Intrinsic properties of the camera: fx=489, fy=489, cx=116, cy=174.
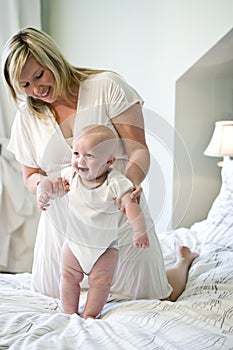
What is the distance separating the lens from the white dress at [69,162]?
1.35m

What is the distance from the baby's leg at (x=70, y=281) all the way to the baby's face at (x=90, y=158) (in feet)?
0.75

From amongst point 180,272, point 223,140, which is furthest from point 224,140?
point 180,272

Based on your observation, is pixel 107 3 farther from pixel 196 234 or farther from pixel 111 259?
pixel 111 259

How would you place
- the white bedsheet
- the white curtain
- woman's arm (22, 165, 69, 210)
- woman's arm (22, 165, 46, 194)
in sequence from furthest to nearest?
the white curtain → woman's arm (22, 165, 46, 194) → woman's arm (22, 165, 69, 210) → the white bedsheet

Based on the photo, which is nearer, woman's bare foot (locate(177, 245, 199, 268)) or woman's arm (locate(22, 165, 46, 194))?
woman's arm (locate(22, 165, 46, 194))

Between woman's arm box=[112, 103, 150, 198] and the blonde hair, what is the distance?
177 mm

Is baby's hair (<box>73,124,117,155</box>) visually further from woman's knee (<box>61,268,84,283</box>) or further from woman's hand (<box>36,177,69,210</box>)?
woman's knee (<box>61,268,84,283</box>)

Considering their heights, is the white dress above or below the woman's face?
below

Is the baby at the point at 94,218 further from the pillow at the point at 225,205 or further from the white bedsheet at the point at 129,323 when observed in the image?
the pillow at the point at 225,205

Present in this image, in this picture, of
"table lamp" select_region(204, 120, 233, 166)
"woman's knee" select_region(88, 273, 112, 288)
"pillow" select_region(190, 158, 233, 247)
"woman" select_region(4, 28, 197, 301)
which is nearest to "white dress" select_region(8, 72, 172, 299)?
"woman" select_region(4, 28, 197, 301)

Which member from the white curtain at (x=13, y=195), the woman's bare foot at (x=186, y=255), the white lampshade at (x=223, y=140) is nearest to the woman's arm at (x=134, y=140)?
the woman's bare foot at (x=186, y=255)

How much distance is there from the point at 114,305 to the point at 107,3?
7.41 ft

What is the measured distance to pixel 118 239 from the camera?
1305mm

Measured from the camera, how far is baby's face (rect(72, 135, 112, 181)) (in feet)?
3.96
